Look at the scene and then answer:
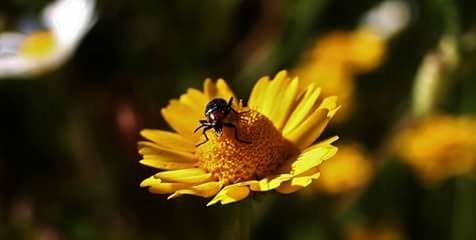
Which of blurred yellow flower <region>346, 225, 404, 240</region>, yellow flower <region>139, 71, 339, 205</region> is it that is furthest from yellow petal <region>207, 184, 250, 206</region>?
blurred yellow flower <region>346, 225, 404, 240</region>

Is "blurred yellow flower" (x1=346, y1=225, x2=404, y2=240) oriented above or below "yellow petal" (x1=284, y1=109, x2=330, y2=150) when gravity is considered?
above

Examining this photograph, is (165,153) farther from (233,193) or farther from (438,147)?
(438,147)

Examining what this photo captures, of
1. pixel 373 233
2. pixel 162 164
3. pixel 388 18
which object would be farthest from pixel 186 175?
pixel 388 18

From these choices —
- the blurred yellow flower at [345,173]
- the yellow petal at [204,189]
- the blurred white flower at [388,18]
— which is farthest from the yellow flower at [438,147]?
the yellow petal at [204,189]

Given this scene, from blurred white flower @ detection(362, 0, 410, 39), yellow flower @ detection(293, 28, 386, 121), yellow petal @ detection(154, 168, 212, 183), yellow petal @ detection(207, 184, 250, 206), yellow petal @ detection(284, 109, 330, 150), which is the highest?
blurred white flower @ detection(362, 0, 410, 39)

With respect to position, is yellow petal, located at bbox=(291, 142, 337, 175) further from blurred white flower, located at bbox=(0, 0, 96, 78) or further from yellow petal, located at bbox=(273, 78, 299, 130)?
blurred white flower, located at bbox=(0, 0, 96, 78)

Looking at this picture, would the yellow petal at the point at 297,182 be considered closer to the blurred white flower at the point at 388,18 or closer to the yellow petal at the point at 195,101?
the yellow petal at the point at 195,101

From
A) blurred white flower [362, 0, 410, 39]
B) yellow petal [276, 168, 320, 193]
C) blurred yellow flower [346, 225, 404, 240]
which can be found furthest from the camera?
blurred white flower [362, 0, 410, 39]
